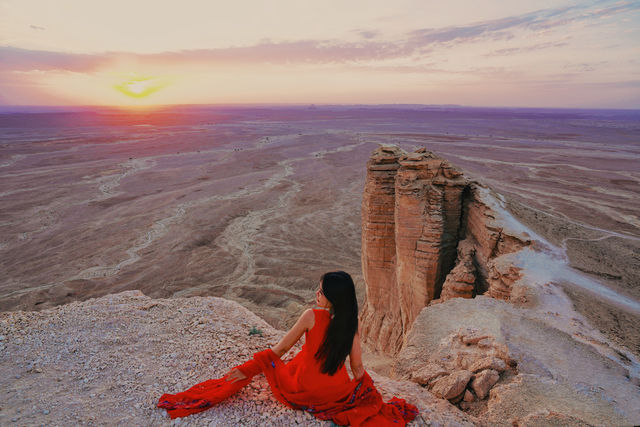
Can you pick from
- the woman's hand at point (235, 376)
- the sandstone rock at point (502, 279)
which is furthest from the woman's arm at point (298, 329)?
the sandstone rock at point (502, 279)

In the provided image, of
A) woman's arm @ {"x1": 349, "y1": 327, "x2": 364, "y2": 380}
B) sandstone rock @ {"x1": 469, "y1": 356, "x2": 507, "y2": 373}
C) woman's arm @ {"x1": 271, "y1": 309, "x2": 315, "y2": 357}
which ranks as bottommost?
sandstone rock @ {"x1": 469, "y1": 356, "x2": 507, "y2": 373}

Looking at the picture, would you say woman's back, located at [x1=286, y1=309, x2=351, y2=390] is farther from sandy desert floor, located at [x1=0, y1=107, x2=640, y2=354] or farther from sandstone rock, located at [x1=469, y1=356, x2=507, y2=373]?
sandy desert floor, located at [x1=0, y1=107, x2=640, y2=354]

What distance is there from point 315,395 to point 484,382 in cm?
196

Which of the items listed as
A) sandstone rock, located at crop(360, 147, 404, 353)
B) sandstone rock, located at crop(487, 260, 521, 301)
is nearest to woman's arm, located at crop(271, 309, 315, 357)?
sandstone rock, located at crop(487, 260, 521, 301)

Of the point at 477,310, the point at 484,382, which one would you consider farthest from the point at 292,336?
the point at 477,310

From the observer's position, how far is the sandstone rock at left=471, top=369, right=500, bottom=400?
392cm

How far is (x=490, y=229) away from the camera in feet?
24.7

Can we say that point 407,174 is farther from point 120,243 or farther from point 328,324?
point 120,243

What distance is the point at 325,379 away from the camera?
3.45m

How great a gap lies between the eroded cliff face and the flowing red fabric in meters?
4.32

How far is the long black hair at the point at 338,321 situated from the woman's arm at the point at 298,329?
0.66 feet

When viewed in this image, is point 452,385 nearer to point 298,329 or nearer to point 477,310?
point 298,329

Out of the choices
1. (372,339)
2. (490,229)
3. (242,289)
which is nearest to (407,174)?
(490,229)

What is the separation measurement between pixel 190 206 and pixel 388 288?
19864 mm
